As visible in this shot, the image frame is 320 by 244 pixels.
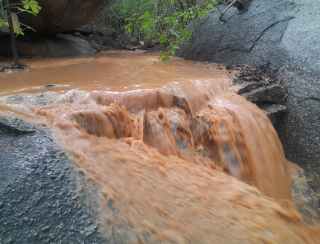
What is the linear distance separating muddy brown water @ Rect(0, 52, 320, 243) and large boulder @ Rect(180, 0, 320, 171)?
1.25ft

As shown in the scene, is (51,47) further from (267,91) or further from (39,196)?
(39,196)

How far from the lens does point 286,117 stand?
4.04 m

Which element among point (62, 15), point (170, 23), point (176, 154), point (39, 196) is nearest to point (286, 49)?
point (170, 23)

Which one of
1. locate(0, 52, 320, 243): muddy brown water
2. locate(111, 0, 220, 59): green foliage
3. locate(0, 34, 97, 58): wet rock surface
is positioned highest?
locate(111, 0, 220, 59): green foliage

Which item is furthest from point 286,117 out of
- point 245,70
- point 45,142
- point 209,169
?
point 45,142

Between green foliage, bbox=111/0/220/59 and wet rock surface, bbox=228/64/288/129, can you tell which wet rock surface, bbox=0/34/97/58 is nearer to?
green foliage, bbox=111/0/220/59

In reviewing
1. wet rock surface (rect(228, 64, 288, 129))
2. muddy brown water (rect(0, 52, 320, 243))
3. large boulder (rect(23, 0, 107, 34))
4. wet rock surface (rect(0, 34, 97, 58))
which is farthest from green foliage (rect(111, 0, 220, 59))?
wet rock surface (rect(0, 34, 97, 58))

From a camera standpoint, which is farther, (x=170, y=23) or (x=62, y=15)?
(x=62, y=15)

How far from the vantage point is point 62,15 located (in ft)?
23.1

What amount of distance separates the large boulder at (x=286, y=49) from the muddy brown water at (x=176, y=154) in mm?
381

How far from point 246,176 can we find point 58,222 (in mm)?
1796

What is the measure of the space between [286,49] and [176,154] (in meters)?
2.20

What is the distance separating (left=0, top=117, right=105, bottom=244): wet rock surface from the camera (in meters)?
1.74

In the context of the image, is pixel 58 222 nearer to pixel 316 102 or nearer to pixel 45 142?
pixel 45 142
